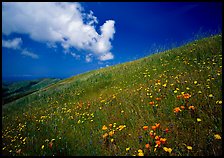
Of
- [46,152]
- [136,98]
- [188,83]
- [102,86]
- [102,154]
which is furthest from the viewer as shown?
[102,86]

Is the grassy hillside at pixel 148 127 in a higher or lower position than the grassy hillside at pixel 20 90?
lower

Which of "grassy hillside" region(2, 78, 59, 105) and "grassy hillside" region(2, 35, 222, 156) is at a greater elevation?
"grassy hillside" region(2, 78, 59, 105)

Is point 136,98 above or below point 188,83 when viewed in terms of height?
below

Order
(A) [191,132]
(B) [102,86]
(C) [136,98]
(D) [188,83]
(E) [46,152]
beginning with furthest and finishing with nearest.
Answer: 1. (B) [102,86]
2. (C) [136,98]
3. (D) [188,83]
4. (E) [46,152]
5. (A) [191,132]

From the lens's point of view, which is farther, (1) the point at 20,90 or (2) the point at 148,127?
(1) the point at 20,90

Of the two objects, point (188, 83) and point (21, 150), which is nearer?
point (21, 150)

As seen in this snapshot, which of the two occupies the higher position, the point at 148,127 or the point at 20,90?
the point at 20,90

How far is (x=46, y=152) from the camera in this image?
4684mm

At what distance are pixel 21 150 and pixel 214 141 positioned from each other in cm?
500

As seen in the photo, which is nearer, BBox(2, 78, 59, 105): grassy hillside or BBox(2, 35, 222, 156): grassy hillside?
BBox(2, 35, 222, 156): grassy hillside

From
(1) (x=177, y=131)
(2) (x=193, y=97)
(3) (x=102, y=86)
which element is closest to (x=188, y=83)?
(2) (x=193, y=97)

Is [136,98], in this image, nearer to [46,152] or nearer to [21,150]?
[46,152]

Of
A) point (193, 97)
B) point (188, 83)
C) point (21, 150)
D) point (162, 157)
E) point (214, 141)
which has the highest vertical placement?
point (188, 83)

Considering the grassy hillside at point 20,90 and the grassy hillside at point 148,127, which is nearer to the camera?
the grassy hillside at point 148,127
